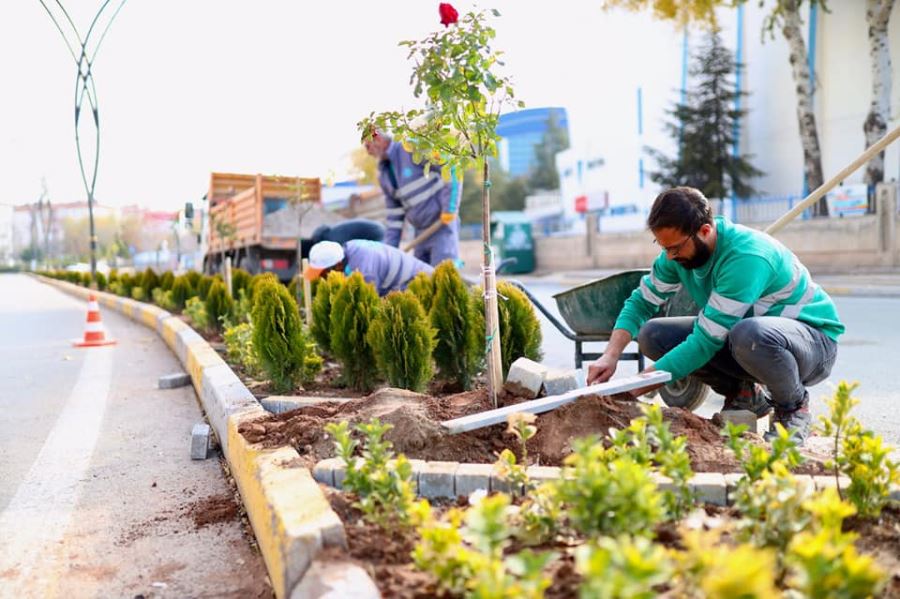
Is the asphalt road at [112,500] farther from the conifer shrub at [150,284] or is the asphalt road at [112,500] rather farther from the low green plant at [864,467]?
the conifer shrub at [150,284]

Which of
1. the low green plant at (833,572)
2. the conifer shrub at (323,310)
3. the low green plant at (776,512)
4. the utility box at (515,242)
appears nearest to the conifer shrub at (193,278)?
the conifer shrub at (323,310)

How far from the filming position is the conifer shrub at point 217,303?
29.6 feet

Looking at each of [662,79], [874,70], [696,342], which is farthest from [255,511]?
[662,79]

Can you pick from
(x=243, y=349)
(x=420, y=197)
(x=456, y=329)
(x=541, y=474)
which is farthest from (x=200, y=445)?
(x=420, y=197)

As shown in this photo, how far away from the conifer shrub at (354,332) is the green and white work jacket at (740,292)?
1896 mm

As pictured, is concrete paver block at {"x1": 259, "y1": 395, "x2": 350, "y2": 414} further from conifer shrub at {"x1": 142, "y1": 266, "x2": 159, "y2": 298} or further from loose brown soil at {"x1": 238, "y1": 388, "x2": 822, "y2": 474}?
conifer shrub at {"x1": 142, "y1": 266, "x2": 159, "y2": 298}

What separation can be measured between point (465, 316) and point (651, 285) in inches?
44.2

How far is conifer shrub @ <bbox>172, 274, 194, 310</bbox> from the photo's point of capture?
12343 mm

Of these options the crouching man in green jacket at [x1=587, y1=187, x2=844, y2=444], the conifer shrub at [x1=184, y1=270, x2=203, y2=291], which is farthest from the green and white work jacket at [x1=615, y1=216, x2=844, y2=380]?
the conifer shrub at [x1=184, y1=270, x2=203, y2=291]

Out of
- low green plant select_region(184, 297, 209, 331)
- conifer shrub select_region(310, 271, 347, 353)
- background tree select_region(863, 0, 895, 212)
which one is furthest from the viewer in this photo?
background tree select_region(863, 0, 895, 212)

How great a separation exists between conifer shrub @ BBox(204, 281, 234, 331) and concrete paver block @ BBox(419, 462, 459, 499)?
673 centimetres

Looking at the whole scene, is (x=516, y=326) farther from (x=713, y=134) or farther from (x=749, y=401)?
(x=713, y=134)

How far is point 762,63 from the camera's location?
1049 inches

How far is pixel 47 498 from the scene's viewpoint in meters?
3.50
